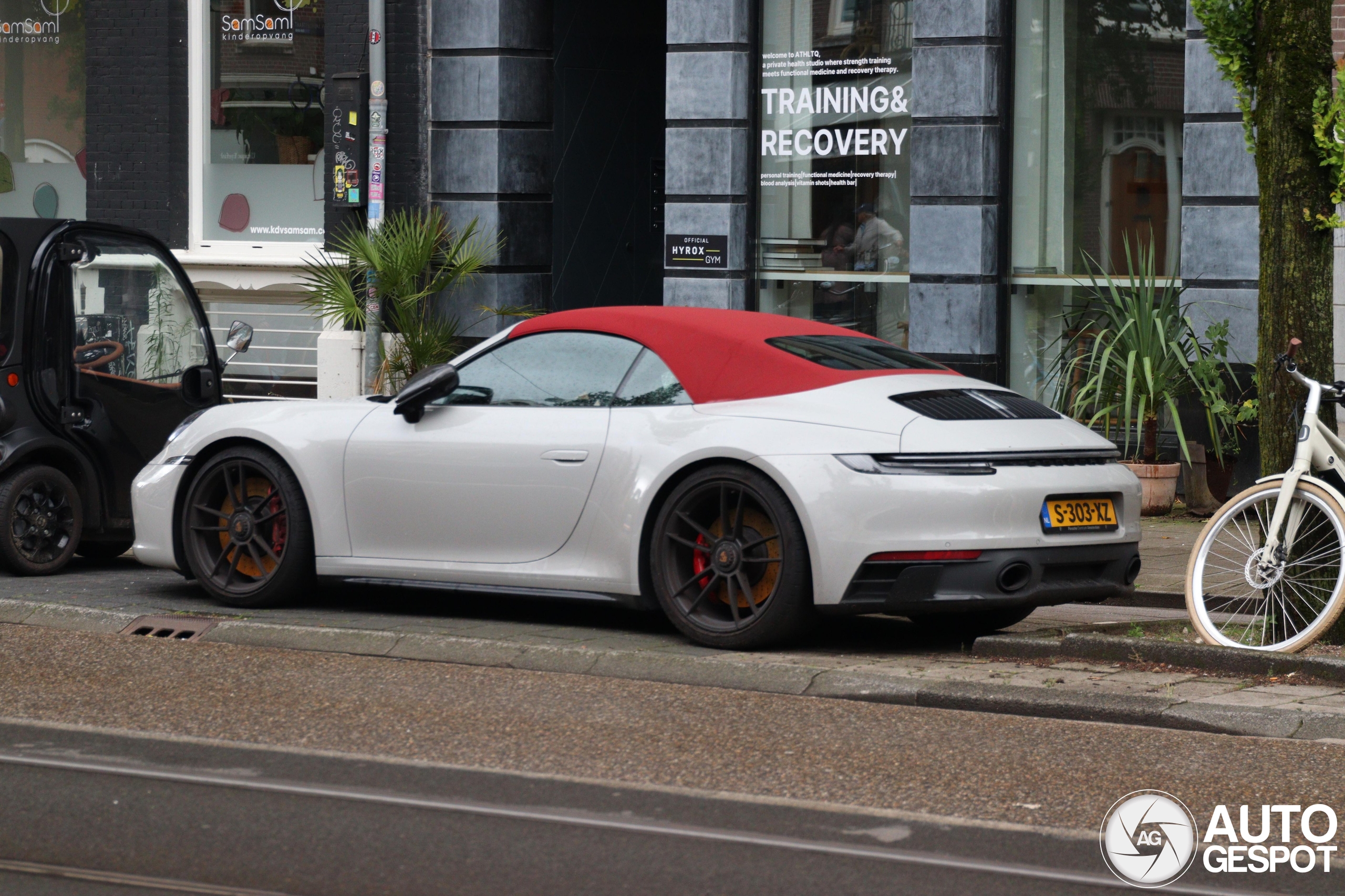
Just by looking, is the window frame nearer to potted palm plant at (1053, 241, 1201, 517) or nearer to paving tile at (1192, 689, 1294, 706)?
potted palm plant at (1053, 241, 1201, 517)

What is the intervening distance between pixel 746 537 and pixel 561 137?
1059 centimetres

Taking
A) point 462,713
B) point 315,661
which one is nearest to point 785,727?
point 462,713

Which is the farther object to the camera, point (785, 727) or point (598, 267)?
point (598, 267)

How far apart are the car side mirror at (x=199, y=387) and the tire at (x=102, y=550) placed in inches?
33.4

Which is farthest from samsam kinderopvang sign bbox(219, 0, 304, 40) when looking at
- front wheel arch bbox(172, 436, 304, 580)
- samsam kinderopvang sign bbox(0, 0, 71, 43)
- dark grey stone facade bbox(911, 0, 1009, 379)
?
front wheel arch bbox(172, 436, 304, 580)

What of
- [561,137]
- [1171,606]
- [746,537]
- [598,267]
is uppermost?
[561,137]

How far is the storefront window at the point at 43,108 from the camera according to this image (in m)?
18.0

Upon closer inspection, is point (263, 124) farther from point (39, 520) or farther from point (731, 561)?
point (731, 561)

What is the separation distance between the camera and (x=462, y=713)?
602 cm

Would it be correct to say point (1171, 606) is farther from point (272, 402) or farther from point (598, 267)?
point (598, 267)

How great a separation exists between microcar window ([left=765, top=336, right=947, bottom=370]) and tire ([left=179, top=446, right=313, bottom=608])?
7.40ft

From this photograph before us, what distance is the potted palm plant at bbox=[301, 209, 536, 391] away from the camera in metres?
15.3

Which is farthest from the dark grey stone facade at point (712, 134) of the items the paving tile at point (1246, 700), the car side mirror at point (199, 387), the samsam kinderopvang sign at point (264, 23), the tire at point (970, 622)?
the paving tile at point (1246, 700)

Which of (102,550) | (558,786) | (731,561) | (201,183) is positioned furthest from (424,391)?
(201,183)
